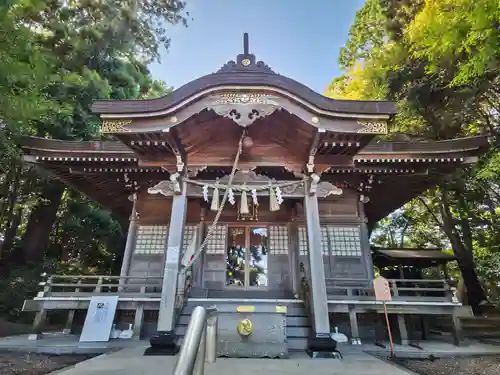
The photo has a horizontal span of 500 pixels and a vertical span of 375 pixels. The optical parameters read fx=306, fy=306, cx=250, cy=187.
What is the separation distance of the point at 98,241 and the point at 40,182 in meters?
4.20

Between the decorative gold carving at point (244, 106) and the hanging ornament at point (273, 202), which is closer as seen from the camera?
the decorative gold carving at point (244, 106)

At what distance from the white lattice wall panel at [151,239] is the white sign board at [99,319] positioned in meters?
→ 1.67

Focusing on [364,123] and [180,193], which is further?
[180,193]

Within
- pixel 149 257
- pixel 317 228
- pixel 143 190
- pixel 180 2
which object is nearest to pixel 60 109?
pixel 143 190

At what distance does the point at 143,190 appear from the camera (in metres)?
Answer: 8.41

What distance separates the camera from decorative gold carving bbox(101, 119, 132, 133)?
5312 mm

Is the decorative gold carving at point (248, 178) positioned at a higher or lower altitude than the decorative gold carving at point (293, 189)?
higher

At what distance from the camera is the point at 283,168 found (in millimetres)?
6363

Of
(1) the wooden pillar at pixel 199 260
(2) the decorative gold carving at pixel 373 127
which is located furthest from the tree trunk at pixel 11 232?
(2) the decorative gold carving at pixel 373 127

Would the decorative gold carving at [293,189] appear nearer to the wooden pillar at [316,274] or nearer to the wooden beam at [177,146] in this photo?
the wooden pillar at [316,274]

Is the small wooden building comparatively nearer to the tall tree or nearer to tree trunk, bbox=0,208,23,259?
the tall tree

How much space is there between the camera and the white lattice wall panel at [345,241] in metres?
7.88

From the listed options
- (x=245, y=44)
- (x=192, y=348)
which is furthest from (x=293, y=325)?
(x=245, y=44)

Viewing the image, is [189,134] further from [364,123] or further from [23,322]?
[23,322]
